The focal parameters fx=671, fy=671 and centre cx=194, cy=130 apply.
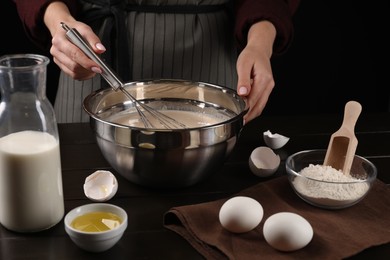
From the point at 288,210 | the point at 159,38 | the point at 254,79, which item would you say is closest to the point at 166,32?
the point at 159,38

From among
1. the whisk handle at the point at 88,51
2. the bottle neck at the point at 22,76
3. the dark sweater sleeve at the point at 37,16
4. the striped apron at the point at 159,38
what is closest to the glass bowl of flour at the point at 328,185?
the whisk handle at the point at 88,51

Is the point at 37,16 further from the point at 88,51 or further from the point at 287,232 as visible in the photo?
the point at 287,232

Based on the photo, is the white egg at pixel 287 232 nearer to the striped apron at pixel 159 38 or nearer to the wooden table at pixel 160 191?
the wooden table at pixel 160 191

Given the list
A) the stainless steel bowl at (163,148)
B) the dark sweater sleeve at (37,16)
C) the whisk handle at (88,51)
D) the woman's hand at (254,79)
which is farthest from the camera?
the dark sweater sleeve at (37,16)

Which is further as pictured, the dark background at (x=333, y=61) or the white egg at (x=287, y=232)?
the dark background at (x=333, y=61)

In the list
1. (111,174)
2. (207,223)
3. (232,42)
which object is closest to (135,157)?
(111,174)

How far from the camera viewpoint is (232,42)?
77.7 inches

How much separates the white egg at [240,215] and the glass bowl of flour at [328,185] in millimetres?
144

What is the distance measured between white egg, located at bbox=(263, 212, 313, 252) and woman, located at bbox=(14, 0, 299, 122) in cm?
67

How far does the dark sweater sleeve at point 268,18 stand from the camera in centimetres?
177

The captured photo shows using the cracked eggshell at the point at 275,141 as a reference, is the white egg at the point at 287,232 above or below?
above

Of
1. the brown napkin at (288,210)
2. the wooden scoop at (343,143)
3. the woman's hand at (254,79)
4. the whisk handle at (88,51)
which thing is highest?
the whisk handle at (88,51)

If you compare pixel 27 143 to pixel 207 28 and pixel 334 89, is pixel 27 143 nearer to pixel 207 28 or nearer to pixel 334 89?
pixel 207 28

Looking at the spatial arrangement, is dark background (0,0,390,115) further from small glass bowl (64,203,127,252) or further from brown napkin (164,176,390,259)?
small glass bowl (64,203,127,252)
